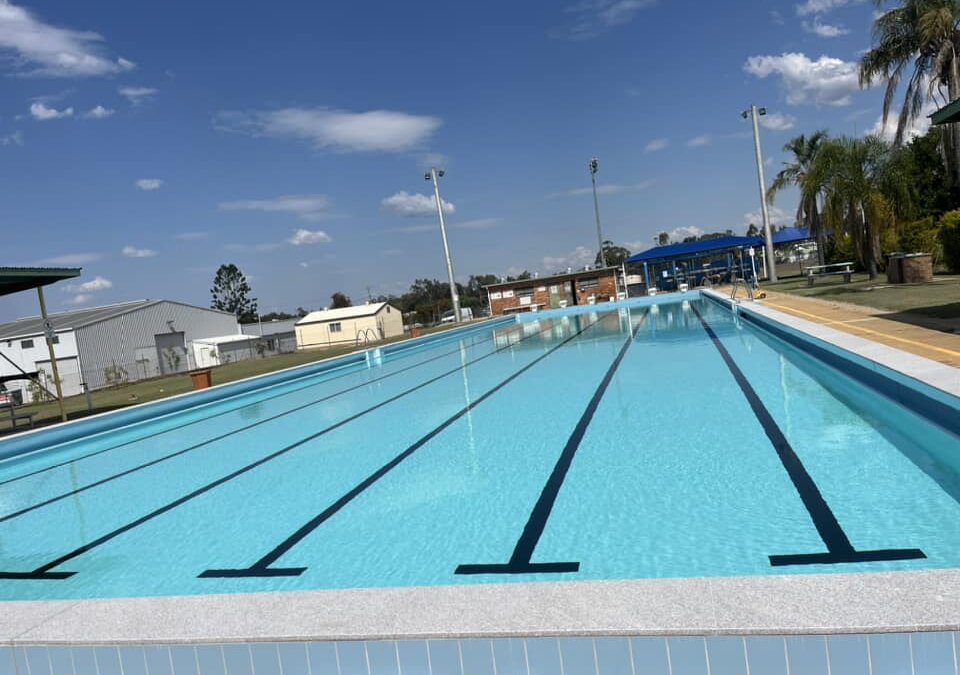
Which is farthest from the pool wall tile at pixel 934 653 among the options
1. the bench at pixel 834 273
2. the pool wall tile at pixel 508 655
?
the bench at pixel 834 273

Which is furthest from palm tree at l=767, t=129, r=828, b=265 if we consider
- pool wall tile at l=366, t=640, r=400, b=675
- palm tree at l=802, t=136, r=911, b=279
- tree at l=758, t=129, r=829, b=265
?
pool wall tile at l=366, t=640, r=400, b=675

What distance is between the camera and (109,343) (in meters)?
33.4

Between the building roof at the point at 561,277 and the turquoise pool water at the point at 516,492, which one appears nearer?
the turquoise pool water at the point at 516,492

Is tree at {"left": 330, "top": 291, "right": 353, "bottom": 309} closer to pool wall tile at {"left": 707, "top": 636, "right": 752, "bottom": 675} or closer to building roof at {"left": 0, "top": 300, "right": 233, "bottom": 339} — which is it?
building roof at {"left": 0, "top": 300, "right": 233, "bottom": 339}

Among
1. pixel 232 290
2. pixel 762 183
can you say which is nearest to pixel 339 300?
pixel 232 290

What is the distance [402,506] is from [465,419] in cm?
320

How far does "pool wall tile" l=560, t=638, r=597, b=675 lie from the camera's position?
83.5 inches

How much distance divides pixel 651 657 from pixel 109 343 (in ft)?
121

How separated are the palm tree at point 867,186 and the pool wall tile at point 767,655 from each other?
738 inches

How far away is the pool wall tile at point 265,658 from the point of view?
2309 mm

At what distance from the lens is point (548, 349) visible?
15.3m

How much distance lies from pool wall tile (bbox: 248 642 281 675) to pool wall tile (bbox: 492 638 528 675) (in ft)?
2.60

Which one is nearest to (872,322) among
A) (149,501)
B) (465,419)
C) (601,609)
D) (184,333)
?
(465,419)

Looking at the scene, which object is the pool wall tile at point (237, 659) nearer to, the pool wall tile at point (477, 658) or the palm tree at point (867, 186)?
the pool wall tile at point (477, 658)
